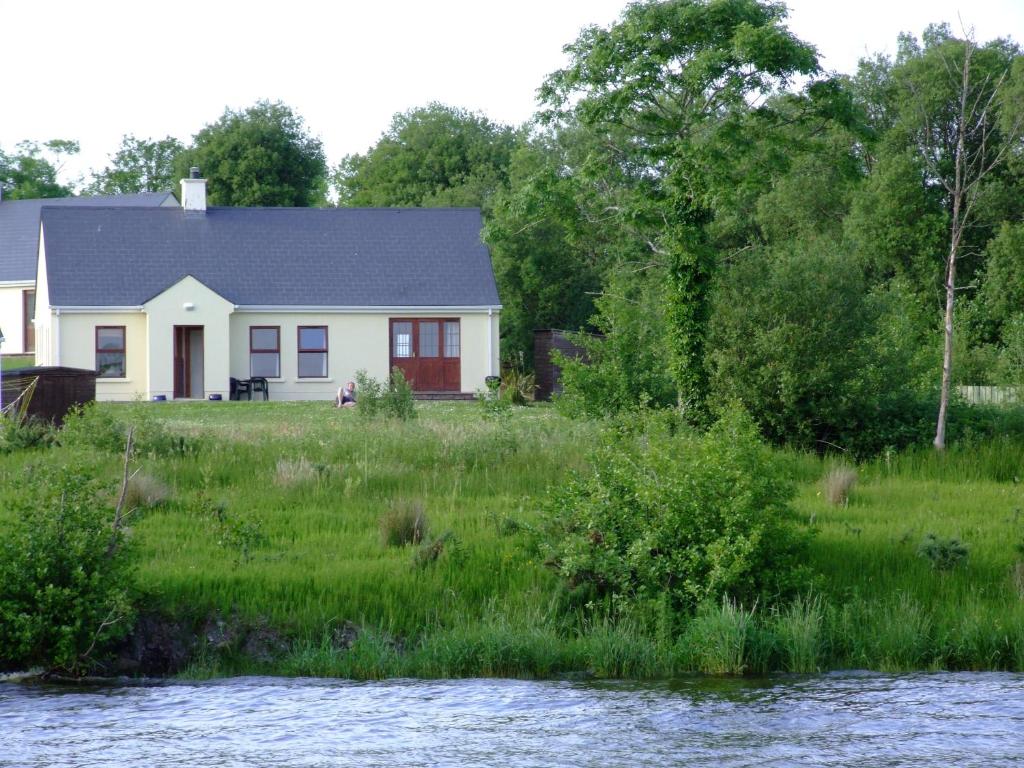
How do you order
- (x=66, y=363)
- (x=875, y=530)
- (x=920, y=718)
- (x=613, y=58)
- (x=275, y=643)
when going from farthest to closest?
1. (x=66, y=363)
2. (x=613, y=58)
3. (x=875, y=530)
4. (x=275, y=643)
5. (x=920, y=718)

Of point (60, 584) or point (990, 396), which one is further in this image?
point (990, 396)

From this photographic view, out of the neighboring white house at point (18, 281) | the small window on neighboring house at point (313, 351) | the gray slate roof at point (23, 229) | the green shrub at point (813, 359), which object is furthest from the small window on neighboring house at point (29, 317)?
the green shrub at point (813, 359)

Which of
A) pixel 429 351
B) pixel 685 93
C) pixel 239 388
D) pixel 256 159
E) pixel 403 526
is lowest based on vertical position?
pixel 403 526

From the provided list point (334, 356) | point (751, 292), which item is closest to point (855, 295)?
point (751, 292)

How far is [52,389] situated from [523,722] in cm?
1597

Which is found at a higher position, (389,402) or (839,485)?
(389,402)

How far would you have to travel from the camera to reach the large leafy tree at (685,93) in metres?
22.4

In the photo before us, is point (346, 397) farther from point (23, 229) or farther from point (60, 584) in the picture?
point (23, 229)

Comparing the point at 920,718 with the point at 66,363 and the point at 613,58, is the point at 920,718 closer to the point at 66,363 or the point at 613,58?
the point at 613,58

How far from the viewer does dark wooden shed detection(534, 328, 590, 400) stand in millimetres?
40938

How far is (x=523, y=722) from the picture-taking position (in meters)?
10.2

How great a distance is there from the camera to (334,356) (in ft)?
133

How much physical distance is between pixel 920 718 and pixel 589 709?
102 inches

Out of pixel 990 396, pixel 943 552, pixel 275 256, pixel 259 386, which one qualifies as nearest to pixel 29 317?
pixel 275 256
